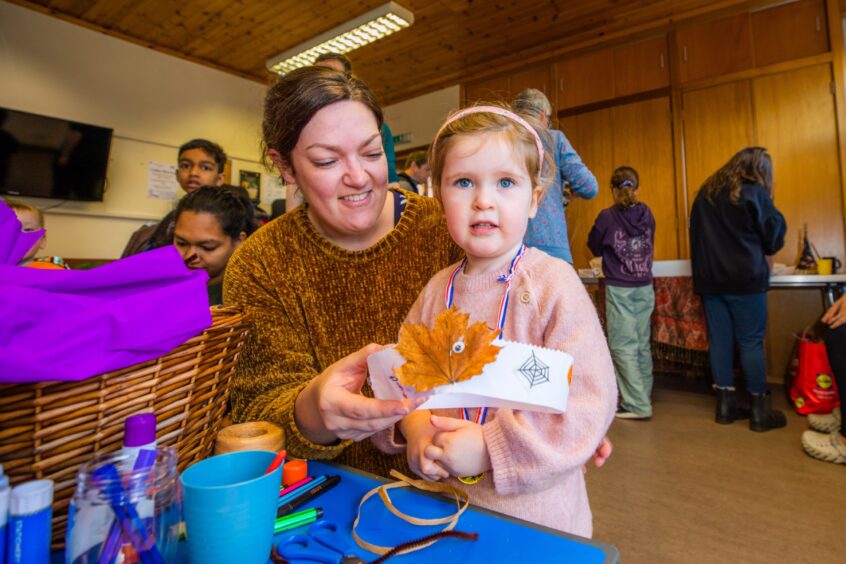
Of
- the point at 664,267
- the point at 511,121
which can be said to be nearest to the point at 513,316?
the point at 511,121

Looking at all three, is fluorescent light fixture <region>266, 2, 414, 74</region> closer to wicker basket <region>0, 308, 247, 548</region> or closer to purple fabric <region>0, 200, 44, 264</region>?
purple fabric <region>0, 200, 44, 264</region>

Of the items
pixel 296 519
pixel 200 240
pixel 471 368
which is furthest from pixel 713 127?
pixel 296 519

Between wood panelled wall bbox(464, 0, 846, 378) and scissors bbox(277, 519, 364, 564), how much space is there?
4258 mm

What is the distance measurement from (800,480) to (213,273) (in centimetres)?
248

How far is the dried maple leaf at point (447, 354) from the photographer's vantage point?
515mm

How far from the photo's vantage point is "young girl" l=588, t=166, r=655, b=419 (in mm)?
2982

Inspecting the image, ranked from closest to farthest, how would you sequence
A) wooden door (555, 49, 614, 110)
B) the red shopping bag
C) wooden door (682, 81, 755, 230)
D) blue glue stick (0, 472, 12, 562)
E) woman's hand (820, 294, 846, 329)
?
blue glue stick (0, 472, 12, 562)
woman's hand (820, 294, 846, 329)
the red shopping bag
wooden door (682, 81, 755, 230)
wooden door (555, 49, 614, 110)

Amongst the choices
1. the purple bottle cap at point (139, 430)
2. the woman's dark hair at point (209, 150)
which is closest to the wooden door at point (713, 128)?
the woman's dark hair at point (209, 150)

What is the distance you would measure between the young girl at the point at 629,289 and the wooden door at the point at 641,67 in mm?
1858

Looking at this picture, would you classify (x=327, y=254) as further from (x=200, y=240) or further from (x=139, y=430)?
(x=200, y=240)

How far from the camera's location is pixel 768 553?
1516 millimetres

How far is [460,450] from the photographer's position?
1.99ft

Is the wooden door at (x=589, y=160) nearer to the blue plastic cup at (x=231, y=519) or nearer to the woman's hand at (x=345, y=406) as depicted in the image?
the woman's hand at (x=345, y=406)

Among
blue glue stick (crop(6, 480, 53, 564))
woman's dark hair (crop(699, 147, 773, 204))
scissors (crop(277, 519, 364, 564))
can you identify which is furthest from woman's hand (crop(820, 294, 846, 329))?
blue glue stick (crop(6, 480, 53, 564))
